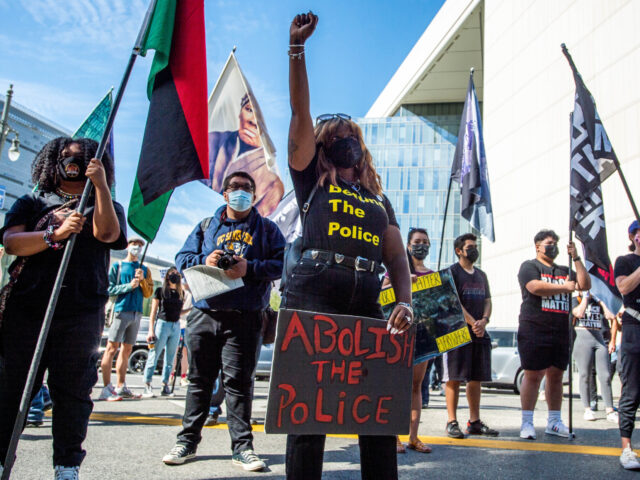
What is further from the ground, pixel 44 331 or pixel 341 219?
pixel 341 219

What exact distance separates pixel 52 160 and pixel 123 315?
463 centimetres

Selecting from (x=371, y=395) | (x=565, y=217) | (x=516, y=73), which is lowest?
(x=371, y=395)

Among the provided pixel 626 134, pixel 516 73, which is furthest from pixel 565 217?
pixel 516 73

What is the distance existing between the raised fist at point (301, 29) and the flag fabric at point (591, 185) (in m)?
3.73

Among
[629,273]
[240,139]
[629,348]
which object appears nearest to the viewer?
[629,348]

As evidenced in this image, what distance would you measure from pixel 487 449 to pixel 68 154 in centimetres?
381

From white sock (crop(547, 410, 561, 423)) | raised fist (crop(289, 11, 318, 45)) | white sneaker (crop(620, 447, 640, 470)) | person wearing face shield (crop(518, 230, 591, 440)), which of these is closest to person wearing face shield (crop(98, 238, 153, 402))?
person wearing face shield (crop(518, 230, 591, 440))

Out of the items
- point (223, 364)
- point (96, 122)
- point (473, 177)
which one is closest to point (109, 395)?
point (96, 122)

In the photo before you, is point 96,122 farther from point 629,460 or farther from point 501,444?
point 629,460

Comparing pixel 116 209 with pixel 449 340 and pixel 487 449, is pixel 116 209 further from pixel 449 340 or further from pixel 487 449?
pixel 487 449

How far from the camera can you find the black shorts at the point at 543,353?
17.7ft

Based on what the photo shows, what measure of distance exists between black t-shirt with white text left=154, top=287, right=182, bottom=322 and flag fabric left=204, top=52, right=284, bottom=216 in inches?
74.0

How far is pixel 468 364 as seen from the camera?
540 centimetres

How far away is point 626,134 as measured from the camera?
69.6 ft
